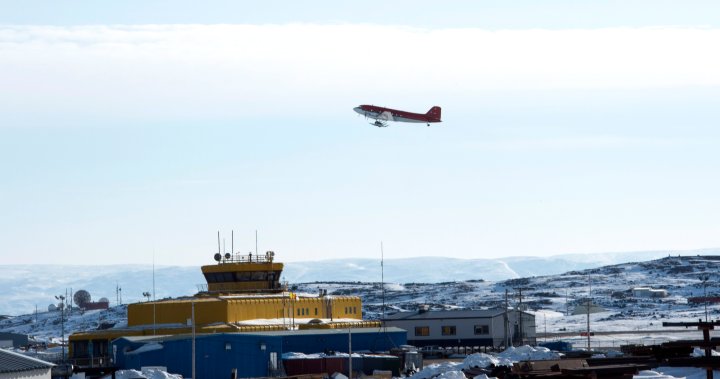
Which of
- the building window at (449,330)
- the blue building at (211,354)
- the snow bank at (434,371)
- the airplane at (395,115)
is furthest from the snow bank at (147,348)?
the airplane at (395,115)

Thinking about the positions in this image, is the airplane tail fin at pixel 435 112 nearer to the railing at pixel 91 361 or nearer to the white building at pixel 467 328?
the white building at pixel 467 328

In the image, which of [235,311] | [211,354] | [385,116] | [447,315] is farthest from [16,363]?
[385,116]

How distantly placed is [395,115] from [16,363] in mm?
88272

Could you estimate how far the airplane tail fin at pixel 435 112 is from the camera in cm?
14538

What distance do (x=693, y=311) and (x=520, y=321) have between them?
251ft

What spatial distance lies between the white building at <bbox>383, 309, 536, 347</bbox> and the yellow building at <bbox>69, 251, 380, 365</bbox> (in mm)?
8118

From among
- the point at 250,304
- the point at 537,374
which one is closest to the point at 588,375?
the point at 537,374

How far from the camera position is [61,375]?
235ft

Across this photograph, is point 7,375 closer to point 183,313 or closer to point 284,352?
point 284,352

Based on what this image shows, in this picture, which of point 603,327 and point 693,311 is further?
point 693,311

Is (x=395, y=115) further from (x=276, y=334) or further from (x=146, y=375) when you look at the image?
(x=146, y=375)

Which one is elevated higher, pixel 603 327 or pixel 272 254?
pixel 272 254

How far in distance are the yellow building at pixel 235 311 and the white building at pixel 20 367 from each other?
27.9m

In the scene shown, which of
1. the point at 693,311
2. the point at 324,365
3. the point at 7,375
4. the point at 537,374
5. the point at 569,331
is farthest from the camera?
the point at 693,311
